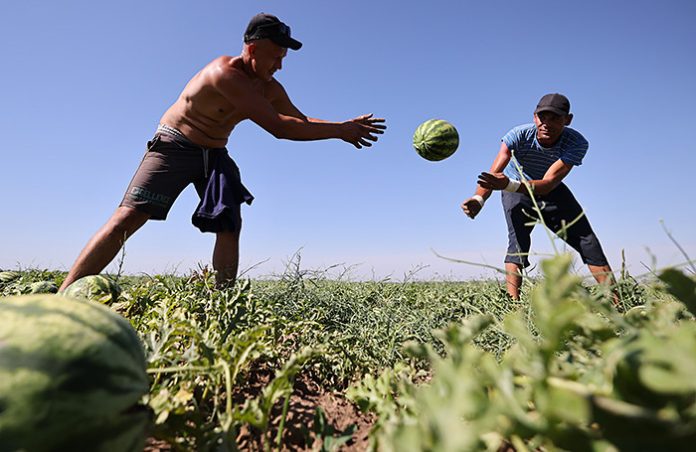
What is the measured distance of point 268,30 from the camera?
13.2 ft

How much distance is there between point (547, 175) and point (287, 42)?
3.03 meters

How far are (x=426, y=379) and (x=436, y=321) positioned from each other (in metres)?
0.56

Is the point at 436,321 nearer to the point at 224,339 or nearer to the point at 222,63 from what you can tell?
the point at 224,339

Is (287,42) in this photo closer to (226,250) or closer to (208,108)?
(208,108)

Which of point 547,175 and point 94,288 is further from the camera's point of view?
point 547,175

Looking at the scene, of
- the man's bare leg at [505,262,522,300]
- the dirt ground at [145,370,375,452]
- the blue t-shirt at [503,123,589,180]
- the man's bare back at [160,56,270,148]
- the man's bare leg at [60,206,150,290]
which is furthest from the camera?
the blue t-shirt at [503,123,589,180]

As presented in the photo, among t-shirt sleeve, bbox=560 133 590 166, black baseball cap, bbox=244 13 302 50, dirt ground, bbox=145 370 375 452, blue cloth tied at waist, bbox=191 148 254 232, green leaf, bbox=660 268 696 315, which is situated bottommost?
dirt ground, bbox=145 370 375 452

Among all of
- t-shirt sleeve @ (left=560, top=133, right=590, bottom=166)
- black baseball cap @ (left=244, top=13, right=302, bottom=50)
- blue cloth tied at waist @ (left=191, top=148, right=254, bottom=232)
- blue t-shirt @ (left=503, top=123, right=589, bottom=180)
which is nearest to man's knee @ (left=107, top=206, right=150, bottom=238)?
blue cloth tied at waist @ (left=191, top=148, right=254, bottom=232)

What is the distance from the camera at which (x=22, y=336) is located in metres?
0.81

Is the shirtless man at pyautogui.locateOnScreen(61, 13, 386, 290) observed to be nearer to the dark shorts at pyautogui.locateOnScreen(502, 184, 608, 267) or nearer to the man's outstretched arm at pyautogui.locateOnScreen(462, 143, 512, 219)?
the man's outstretched arm at pyautogui.locateOnScreen(462, 143, 512, 219)

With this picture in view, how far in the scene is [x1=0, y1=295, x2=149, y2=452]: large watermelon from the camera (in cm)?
73

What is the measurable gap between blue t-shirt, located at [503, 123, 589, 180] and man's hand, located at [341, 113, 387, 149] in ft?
5.39

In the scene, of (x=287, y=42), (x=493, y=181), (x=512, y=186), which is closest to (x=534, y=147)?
(x=512, y=186)

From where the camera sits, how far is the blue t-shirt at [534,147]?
15.6ft
